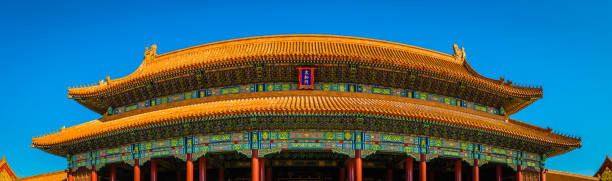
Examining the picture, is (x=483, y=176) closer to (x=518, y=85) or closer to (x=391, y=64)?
(x=518, y=85)

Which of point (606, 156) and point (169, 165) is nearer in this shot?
point (169, 165)

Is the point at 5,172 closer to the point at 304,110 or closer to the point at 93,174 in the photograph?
the point at 93,174

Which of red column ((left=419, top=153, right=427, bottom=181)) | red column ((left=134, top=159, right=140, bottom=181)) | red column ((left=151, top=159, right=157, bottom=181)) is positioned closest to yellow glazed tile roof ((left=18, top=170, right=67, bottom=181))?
red column ((left=134, top=159, right=140, bottom=181))

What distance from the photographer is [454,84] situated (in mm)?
29875

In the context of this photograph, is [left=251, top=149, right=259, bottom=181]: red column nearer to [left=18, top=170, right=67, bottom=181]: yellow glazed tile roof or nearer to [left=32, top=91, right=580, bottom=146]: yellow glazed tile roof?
[left=32, top=91, right=580, bottom=146]: yellow glazed tile roof

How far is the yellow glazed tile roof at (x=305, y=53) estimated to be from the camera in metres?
28.9

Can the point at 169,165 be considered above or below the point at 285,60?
below

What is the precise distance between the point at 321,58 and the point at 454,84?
7.48 m

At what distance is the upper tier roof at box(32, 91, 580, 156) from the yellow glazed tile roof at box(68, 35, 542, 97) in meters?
1.78

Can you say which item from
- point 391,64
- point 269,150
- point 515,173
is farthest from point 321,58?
point 515,173

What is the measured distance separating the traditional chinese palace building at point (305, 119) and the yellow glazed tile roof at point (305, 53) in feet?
0.29

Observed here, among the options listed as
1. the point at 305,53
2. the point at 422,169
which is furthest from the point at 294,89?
the point at 422,169

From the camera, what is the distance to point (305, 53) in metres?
27.5

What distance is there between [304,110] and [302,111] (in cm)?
10
